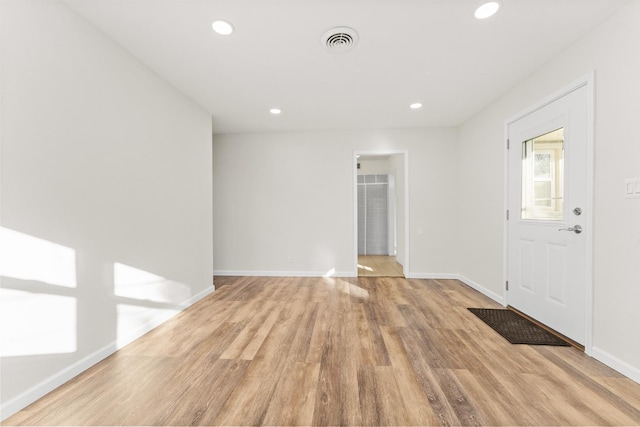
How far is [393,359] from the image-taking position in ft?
6.17

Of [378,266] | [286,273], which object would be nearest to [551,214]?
[378,266]

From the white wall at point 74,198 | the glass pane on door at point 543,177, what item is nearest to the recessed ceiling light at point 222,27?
the white wall at point 74,198

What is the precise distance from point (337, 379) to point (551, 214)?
2.51 m

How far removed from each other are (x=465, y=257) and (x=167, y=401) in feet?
13.6

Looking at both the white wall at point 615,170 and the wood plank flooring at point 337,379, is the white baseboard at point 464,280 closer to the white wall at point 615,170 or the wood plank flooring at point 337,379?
the wood plank flooring at point 337,379

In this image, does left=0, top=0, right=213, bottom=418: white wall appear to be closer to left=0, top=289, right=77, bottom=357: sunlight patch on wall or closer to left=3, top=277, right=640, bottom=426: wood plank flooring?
left=0, top=289, right=77, bottom=357: sunlight patch on wall

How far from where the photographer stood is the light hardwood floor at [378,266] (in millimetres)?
4566

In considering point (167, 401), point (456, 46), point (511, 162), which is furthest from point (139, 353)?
point (511, 162)

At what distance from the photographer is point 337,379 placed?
1.65 m

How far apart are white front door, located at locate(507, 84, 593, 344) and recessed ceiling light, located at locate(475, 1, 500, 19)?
105 centimetres

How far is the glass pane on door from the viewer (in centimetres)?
231

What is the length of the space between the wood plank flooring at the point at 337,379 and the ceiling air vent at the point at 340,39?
252 centimetres

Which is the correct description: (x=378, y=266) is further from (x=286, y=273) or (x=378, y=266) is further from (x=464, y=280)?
(x=286, y=273)

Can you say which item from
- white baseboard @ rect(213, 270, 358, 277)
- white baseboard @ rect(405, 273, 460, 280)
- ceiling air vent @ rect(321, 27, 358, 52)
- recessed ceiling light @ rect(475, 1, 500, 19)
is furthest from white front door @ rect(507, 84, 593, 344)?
white baseboard @ rect(213, 270, 358, 277)
